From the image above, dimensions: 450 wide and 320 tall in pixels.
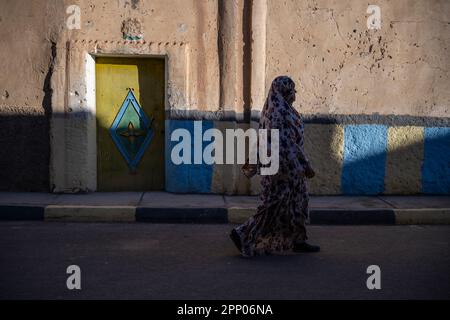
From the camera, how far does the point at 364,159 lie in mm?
7684

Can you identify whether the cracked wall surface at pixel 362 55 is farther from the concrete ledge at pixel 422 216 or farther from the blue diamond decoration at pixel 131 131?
the blue diamond decoration at pixel 131 131

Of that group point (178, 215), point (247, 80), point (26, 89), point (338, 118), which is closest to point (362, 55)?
point (338, 118)

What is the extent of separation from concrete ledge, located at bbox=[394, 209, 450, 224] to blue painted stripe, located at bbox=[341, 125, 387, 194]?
1.13 metres

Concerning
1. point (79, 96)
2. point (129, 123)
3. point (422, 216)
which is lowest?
point (422, 216)

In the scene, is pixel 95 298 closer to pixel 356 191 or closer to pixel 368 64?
pixel 356 191

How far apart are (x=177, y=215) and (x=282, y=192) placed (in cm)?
213

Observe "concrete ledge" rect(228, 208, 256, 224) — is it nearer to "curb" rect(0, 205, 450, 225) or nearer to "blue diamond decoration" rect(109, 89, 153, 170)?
"curb" rect(0, 205, 450, 225)

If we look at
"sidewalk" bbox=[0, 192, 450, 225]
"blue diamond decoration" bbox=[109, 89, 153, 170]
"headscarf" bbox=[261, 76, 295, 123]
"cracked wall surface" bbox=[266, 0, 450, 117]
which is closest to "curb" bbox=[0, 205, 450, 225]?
"sidewalk" bbox=[0, 192, 450, 225]

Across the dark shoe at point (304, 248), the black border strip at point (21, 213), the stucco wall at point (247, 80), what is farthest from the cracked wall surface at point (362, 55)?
the black border strip at point (21, 213)

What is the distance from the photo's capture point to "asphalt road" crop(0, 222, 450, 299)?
12.0 ft

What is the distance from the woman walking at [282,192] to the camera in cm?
464

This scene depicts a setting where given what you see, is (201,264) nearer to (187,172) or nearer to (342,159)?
(187,172)

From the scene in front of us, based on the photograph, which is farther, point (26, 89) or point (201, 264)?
point (26, 89)
